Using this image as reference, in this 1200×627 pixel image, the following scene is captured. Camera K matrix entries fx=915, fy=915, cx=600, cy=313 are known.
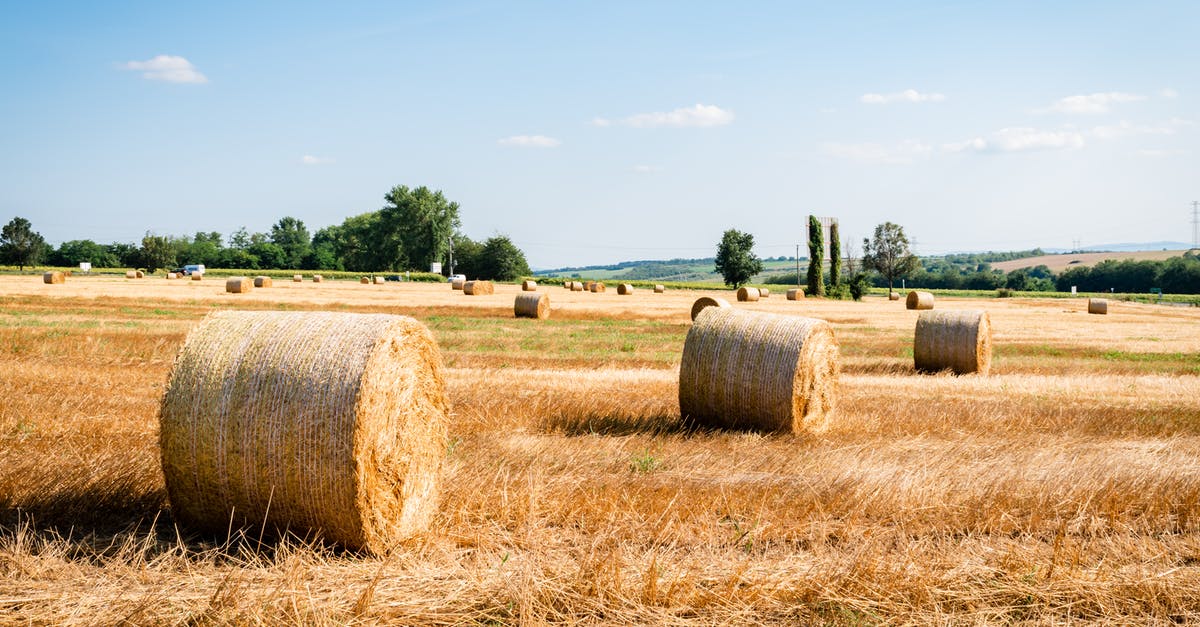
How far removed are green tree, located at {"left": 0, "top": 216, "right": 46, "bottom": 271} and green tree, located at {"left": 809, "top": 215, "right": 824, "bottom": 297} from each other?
3132 inches

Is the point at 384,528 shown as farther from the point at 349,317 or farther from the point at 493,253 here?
the point at 493,253

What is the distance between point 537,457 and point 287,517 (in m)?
2.98

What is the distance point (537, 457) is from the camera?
8453 millimetres

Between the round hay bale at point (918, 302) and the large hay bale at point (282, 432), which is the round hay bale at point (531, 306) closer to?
the round hay bale at point (918, 302)

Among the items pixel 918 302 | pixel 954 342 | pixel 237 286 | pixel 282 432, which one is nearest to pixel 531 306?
pixel 954 342

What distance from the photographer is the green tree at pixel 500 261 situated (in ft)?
392

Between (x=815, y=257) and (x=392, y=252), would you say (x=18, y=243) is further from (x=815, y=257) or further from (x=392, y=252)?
(x=815, y=257)

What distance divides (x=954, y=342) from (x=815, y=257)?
60.0m

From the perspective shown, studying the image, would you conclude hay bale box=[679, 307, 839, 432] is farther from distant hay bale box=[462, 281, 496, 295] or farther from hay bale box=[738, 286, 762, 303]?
distant hay bale box=[462, 281, 496, 295]

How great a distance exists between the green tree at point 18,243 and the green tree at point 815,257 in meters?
79.5

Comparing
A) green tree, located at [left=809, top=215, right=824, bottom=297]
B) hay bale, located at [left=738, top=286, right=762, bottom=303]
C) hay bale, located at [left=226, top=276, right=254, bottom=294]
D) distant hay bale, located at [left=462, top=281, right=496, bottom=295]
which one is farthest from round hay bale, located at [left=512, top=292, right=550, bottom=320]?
green tree, located at [left=809, top=215, right=824, bottom=297]

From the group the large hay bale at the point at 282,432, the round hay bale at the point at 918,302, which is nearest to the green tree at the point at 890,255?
the round hay bale at the point at 918,302

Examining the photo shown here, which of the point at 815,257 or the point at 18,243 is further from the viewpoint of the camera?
the point at 18,243

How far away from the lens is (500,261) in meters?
120
